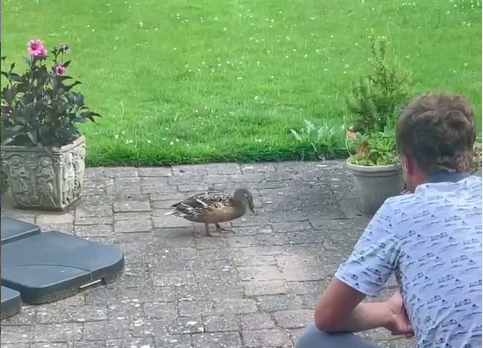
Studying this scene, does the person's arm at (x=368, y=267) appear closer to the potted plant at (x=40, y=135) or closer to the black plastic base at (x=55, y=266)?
the black plastic base at (x=55, y=266)

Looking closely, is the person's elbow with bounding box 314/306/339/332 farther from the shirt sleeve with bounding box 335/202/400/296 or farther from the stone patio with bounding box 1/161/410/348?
the stone patio with bounding box 1/161/410/348

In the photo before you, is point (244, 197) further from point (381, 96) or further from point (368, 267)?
point (368, 267)

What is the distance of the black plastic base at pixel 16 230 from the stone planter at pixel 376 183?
6.50 feet

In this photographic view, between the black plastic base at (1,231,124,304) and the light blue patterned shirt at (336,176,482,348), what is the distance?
89.7 inches

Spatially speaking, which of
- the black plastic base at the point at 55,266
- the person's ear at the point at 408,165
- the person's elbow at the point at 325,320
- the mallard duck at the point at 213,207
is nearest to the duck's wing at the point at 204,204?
the mallard duck at the point at 213,207

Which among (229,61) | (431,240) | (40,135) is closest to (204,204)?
(40,135)

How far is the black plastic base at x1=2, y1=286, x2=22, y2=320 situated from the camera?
14.1 feet

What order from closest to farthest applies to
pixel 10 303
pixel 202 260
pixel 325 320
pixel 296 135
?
pixel 325 320 → pixel 10 303 → pixel 202 260 → pixel 296 135

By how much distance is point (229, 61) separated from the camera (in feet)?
35.4

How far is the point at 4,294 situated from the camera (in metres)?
4.36

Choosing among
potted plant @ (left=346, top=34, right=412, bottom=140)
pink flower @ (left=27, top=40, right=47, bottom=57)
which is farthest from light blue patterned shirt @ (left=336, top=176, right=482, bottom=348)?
pink flower @ (left=27, top=40, right=47, bottom=57)

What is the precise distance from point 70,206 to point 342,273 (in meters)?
3.61

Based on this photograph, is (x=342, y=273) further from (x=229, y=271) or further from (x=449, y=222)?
Result: (x=229, y=271)

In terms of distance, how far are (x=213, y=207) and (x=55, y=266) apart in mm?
1081
